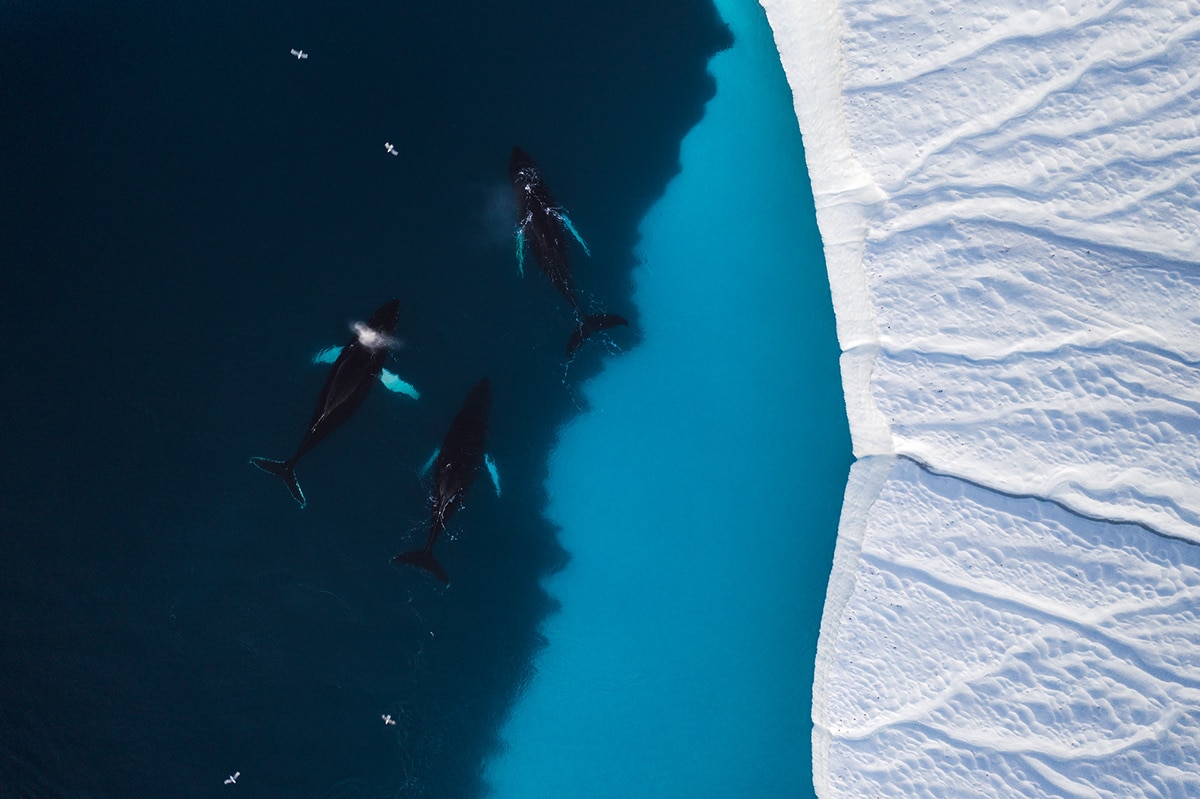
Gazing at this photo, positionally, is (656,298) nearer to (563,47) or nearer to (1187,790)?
(563,47)

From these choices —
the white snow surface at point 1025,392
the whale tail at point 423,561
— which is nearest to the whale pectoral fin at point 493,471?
the whale tail at point 423,561

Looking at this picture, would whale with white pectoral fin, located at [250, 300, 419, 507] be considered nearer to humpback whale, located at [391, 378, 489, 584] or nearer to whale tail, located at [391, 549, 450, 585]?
humpback whale, located at [391, 378, 489, 584]

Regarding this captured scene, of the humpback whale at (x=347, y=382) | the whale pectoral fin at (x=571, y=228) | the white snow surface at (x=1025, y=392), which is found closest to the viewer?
the white snow surface at (x=1025, y=392)


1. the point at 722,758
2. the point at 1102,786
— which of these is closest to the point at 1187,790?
the point at 1102,786

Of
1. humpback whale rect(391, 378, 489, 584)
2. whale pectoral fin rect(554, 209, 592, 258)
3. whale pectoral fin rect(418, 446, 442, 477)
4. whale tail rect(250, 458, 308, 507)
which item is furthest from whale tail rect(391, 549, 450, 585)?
→ whale pectoral fin rect(554, 209, 592, 258)

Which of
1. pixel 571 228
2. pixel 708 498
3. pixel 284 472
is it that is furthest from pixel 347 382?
pixel 708 498

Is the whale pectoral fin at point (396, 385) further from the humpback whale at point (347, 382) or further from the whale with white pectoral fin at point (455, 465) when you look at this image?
the whale with white pectoral fin at point (455, 465)
